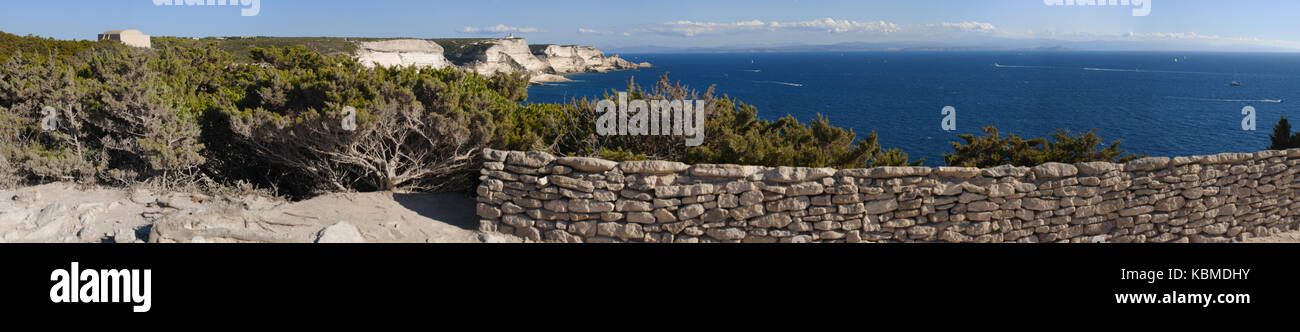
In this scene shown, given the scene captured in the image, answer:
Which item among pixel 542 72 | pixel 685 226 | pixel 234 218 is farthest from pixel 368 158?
pixel 542 72

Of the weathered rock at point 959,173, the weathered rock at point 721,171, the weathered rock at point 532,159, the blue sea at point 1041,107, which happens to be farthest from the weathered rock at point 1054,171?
the blue sea at point 1041,107

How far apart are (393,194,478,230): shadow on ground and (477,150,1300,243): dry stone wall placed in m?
0.39

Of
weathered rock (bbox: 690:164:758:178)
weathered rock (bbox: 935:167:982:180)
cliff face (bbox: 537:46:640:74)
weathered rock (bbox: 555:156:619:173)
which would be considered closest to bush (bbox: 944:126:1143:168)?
weathered rock (bbox: 935:167:982:180)

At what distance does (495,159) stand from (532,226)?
2.64ft

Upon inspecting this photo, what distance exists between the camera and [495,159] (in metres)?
6.88

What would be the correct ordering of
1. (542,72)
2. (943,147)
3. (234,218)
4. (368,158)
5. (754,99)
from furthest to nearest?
(542,72) < (754,99) < (943,147) < (368,158) < (234,218)

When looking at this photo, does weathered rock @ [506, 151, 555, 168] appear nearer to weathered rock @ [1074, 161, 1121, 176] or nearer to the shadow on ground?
the shadow on ground

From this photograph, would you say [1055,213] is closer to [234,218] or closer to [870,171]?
[870,171]

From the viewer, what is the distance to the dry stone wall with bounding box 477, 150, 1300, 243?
6.64m

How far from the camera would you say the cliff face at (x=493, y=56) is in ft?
247

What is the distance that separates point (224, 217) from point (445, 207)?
218 cm

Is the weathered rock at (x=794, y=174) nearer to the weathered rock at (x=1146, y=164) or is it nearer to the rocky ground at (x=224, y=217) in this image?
the rocky ground at (x=224, y=217)

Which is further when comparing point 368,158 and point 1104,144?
point 1104,144

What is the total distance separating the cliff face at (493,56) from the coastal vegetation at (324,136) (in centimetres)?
5293
